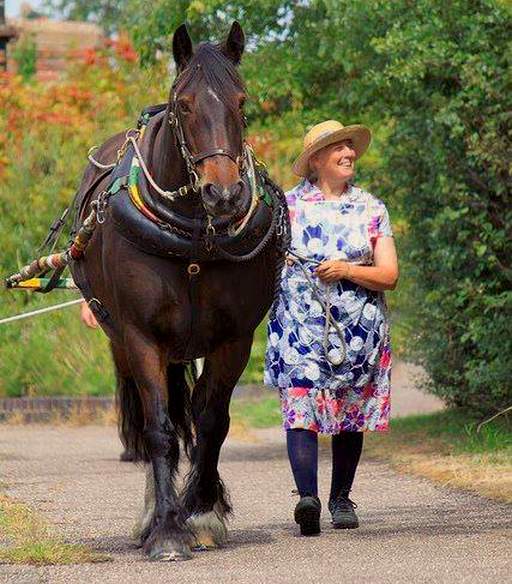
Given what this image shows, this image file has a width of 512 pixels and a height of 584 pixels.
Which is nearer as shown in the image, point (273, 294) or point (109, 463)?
point (273, 294)

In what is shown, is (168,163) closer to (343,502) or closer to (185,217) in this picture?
(185,217)

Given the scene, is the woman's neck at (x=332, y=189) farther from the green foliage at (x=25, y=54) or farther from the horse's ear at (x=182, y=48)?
the green foliage at (x=25, y=54)

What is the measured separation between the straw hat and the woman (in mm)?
11

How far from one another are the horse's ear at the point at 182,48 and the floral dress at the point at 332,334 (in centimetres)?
135

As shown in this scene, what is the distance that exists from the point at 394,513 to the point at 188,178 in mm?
2476

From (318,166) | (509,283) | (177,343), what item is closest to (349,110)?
(509,283)

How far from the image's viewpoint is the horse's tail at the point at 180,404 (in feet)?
30.0

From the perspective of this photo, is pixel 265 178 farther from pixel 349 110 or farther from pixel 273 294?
pixel 349 110

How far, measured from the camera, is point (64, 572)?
7.38m

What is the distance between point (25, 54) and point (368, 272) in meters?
26.2

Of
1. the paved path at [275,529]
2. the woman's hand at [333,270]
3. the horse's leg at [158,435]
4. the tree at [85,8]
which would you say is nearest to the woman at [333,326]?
the woman's hand at [333,270]

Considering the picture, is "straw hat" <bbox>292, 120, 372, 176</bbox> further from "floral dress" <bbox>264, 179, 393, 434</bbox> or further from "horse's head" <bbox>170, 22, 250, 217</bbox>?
"horse's head" <bbox>170, 22, 250, 217</bbox>

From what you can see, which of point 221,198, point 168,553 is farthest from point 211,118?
point 168,553

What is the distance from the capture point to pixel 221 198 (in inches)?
288
